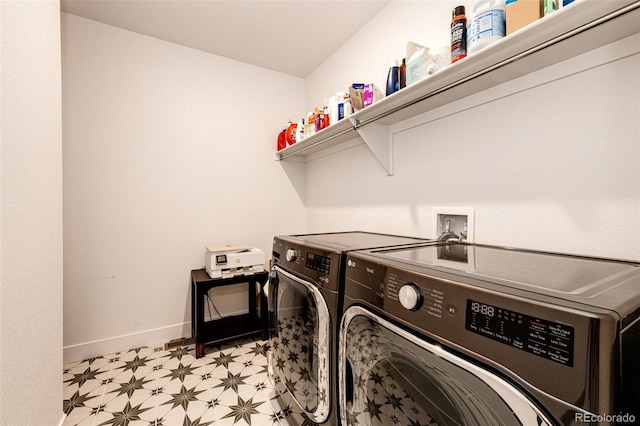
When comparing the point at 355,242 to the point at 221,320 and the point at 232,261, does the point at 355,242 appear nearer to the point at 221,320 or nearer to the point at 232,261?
the point at 232,261

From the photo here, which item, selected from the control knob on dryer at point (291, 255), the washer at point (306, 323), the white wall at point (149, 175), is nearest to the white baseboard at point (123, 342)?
the white wall at point (149, 175)

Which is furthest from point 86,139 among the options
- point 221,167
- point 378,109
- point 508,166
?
point 508,166

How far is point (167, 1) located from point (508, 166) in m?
2.28

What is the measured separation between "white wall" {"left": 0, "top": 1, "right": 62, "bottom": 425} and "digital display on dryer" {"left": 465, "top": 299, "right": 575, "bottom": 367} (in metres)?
1.31

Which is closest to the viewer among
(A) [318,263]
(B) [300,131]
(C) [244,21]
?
(A) [318,263]

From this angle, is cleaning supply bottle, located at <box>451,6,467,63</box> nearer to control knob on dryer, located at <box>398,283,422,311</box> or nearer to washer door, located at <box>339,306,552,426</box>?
control knob on dryer, located at <box>398,283,422,311</box>

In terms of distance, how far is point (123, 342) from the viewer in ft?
6.95

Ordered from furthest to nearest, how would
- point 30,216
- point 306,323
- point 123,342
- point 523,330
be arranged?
point 123,342, point 306,323, point 30,216, point 523,330

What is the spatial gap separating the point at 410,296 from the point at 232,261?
1.76m

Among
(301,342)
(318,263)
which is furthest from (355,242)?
(301,342)

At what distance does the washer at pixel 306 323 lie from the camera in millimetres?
1045

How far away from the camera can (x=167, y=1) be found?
5.96ft

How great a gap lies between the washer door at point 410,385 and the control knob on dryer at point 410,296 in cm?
8

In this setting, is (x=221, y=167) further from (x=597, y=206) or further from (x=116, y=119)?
(x=597, y=206)
